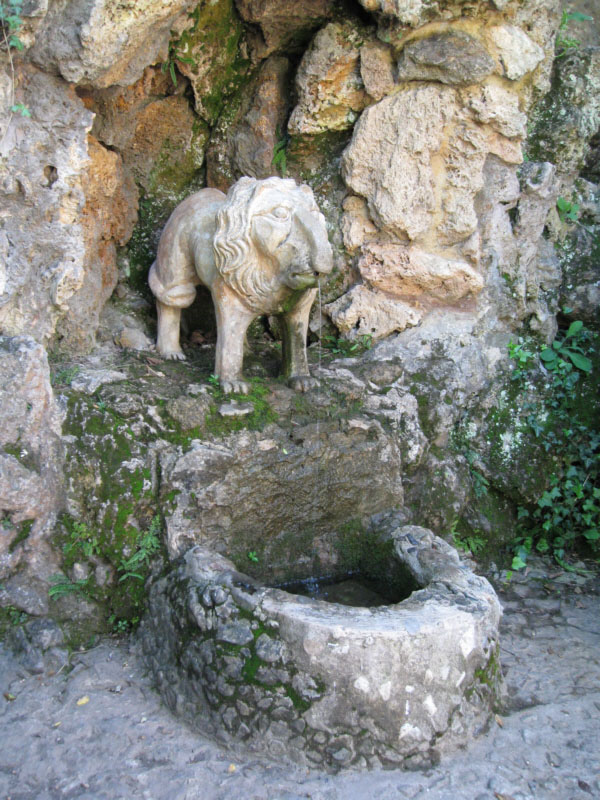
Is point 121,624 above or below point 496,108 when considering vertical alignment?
below

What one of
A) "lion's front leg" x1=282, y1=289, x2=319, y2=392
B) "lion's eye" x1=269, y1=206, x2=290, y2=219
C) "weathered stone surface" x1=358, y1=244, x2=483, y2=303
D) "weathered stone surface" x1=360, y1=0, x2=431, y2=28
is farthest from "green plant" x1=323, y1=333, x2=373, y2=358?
"weathered stone surface" x1=360, y1=0, x2=431, y2=28

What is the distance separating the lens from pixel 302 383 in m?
4.26

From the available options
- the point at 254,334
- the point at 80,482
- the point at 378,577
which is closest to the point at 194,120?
the point at 254,334

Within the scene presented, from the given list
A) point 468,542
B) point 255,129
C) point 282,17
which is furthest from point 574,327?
point 282,17

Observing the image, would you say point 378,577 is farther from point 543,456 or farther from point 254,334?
point 254,334

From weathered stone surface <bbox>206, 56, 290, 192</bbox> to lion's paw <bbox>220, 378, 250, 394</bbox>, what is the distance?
1.96 m

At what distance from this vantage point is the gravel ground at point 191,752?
275cm

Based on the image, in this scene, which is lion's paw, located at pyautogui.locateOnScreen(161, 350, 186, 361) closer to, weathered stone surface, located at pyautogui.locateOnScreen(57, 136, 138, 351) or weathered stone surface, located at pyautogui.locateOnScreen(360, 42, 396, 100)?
weathered stone surface, located at pyautogui.locateOnScreen(57, 136, 138, 351)

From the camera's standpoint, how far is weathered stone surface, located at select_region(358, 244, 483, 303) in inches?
Result: 190

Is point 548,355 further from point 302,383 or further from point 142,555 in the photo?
point 142,555

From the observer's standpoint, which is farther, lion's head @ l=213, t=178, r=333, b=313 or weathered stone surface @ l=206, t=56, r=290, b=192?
weathered stone surface @ l=206, t=56, r=290, b=192

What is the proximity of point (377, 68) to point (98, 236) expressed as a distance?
7.44 ft

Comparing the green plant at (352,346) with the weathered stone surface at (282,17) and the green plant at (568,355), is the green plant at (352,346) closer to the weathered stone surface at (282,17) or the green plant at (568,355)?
the green plant at (568,355)

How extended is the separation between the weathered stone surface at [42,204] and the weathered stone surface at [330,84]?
1744 mm
